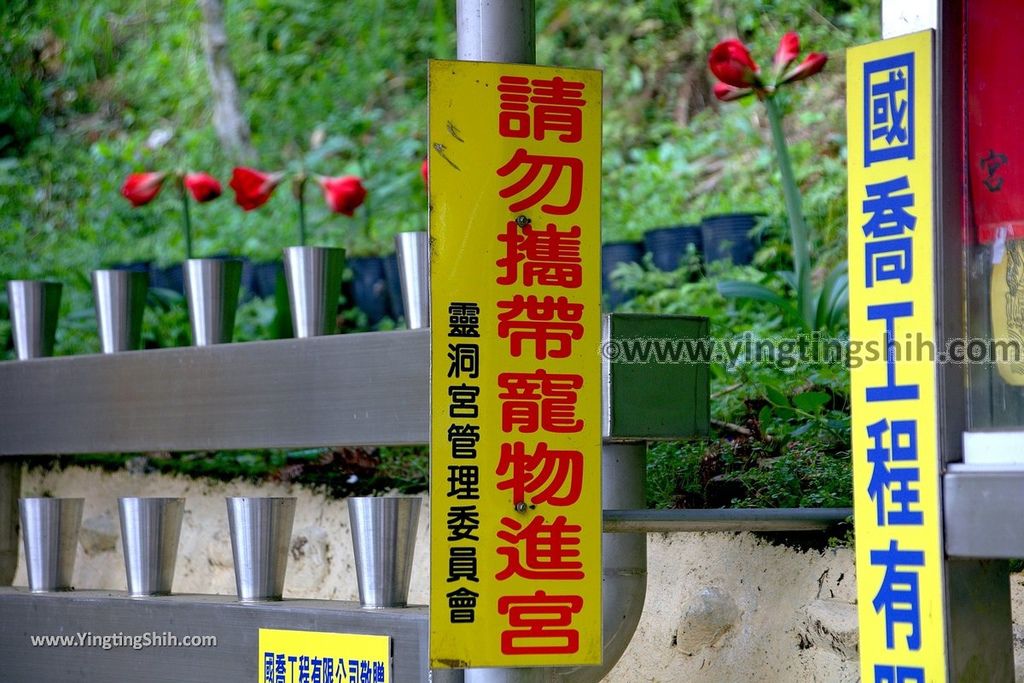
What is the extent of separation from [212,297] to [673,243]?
76.5 inches

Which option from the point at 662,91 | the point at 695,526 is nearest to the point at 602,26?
the point at 662,91

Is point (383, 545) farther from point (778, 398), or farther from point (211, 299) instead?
point (778, 398)

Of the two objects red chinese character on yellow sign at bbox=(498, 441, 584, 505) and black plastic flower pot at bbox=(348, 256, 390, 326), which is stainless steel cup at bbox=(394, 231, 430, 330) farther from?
black plastic flower pot at bbox=(348, 256, 390, 326)

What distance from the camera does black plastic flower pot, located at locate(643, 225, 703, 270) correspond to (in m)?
3.95

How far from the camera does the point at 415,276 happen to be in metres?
2.05

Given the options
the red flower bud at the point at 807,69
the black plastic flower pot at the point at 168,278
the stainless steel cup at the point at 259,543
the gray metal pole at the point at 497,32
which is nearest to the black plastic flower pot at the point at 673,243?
the red flower bud at the point at 807,69

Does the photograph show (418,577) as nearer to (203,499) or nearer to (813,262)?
(203,499)

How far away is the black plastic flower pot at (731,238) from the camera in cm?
376

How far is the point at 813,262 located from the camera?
150 inches

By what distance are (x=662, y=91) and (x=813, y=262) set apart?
2.14m

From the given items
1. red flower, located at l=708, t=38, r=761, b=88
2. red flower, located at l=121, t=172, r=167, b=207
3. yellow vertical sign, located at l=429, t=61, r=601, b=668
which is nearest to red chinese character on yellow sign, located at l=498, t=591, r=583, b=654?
yellow vertical sign, located at l=429, t=61, r=601, b=668

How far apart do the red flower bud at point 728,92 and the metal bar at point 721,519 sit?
141 centimetres

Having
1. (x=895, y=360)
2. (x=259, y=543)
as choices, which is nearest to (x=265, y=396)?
(x=259, y=543)

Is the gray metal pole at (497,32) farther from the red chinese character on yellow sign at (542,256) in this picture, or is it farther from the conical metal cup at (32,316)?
the conical metal cup at (32,316)
